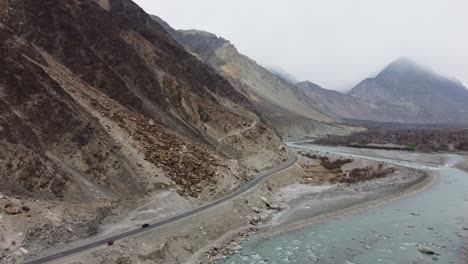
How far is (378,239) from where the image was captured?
44375mm

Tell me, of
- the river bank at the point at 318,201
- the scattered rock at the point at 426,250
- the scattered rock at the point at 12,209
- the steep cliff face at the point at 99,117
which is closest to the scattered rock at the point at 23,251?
the scattered rock at the point at 12,209

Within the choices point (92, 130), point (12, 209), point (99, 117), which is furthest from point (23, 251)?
point (99, 117)

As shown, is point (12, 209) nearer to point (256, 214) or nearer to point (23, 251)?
point (23, 251)

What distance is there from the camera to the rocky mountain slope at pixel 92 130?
39062mm

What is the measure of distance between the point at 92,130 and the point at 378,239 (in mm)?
31840

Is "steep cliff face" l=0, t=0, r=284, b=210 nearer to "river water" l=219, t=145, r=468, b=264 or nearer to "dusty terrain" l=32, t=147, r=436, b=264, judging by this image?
"dusty terrain" l=32, t=147, r=436, b=264

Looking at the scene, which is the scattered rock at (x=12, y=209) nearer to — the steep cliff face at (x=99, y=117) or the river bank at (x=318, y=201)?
the steep cliff face at (x=99, y=117)

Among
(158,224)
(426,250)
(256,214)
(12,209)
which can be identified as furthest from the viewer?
(256,214)

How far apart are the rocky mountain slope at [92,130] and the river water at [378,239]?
42.0 ft

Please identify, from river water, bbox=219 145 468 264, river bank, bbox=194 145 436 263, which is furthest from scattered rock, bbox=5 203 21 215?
river water, bbox=219 145 468 264

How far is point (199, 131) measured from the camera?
8350cm

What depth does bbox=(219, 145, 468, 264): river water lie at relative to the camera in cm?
3881

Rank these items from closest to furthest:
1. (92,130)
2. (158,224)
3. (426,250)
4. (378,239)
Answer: (426,250), (158,224), (378,239), (92,130)

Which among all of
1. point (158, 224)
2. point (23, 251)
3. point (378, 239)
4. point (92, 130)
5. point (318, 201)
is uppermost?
point (92, 130)
